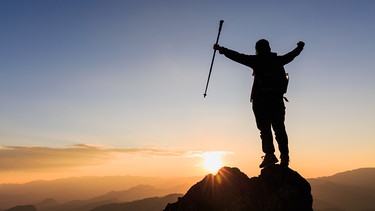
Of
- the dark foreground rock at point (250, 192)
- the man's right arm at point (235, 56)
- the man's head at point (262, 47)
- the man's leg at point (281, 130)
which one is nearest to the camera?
the dark foreground rock at point (250, 192)

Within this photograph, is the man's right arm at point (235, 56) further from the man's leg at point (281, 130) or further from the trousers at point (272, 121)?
the man's leg at point (281, 130)

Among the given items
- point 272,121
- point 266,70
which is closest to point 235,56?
point 266,70

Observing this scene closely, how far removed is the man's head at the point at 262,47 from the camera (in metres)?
10.7

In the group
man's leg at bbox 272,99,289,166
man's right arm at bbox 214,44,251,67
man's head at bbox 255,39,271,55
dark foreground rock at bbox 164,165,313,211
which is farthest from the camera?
man's leg at bbox 272,99,289,166

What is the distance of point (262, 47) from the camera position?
10.7 metres

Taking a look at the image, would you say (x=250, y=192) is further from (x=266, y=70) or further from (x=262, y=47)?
(x=262, y=47)

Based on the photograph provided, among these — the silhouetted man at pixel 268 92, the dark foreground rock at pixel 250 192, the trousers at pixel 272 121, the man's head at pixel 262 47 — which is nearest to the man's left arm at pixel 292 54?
the silhouetted man at pixel 268 92

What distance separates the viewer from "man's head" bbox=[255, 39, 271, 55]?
10.7 metres

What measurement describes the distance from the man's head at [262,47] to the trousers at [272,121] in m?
1.58

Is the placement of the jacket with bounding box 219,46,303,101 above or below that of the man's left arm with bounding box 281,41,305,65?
below

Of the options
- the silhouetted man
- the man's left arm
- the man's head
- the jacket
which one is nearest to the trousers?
the silhouetted man

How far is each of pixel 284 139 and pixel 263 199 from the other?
85.5 inches

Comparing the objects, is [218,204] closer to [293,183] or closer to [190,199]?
[190,199]

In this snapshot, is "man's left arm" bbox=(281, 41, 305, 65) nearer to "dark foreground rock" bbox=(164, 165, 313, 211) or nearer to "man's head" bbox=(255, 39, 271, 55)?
"man's head" bbox=(255, 39, 271, 55)
